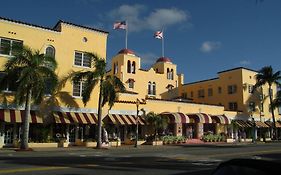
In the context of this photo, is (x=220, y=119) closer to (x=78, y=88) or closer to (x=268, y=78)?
(x=268, y=78)

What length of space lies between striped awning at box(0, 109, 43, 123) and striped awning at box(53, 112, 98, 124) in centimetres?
181

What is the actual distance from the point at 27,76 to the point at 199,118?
24.3 m

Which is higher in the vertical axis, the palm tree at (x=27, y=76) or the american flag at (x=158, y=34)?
the american flag at (x=158, y=34)

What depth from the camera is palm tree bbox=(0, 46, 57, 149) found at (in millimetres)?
27344

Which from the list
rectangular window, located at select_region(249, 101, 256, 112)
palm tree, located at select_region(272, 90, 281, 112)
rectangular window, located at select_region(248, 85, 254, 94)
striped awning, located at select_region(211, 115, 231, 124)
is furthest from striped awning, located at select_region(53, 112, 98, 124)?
palm tree, located at select_region(272, 90, 281, 112)

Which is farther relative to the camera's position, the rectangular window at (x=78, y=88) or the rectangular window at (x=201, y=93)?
the rectangular window at (x=201, y=93)

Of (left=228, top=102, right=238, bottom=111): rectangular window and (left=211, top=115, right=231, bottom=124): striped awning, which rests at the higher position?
(left=228, top=102, right=238, bottom=111): rectangular window

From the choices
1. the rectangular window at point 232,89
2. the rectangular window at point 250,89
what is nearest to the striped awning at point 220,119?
the rectangular window at point 232,89

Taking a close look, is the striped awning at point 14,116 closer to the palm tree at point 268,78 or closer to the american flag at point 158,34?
the american flag at point 158,34

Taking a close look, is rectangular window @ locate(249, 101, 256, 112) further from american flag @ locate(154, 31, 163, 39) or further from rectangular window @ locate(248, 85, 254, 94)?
american flag @ locate(154, 31, 163, 39)

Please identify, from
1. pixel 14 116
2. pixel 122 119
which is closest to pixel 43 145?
pixel 14 116

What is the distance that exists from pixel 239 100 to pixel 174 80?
44.9 feet

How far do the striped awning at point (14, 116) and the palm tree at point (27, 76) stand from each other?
1.62 metres

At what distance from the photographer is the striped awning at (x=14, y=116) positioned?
29.5m
